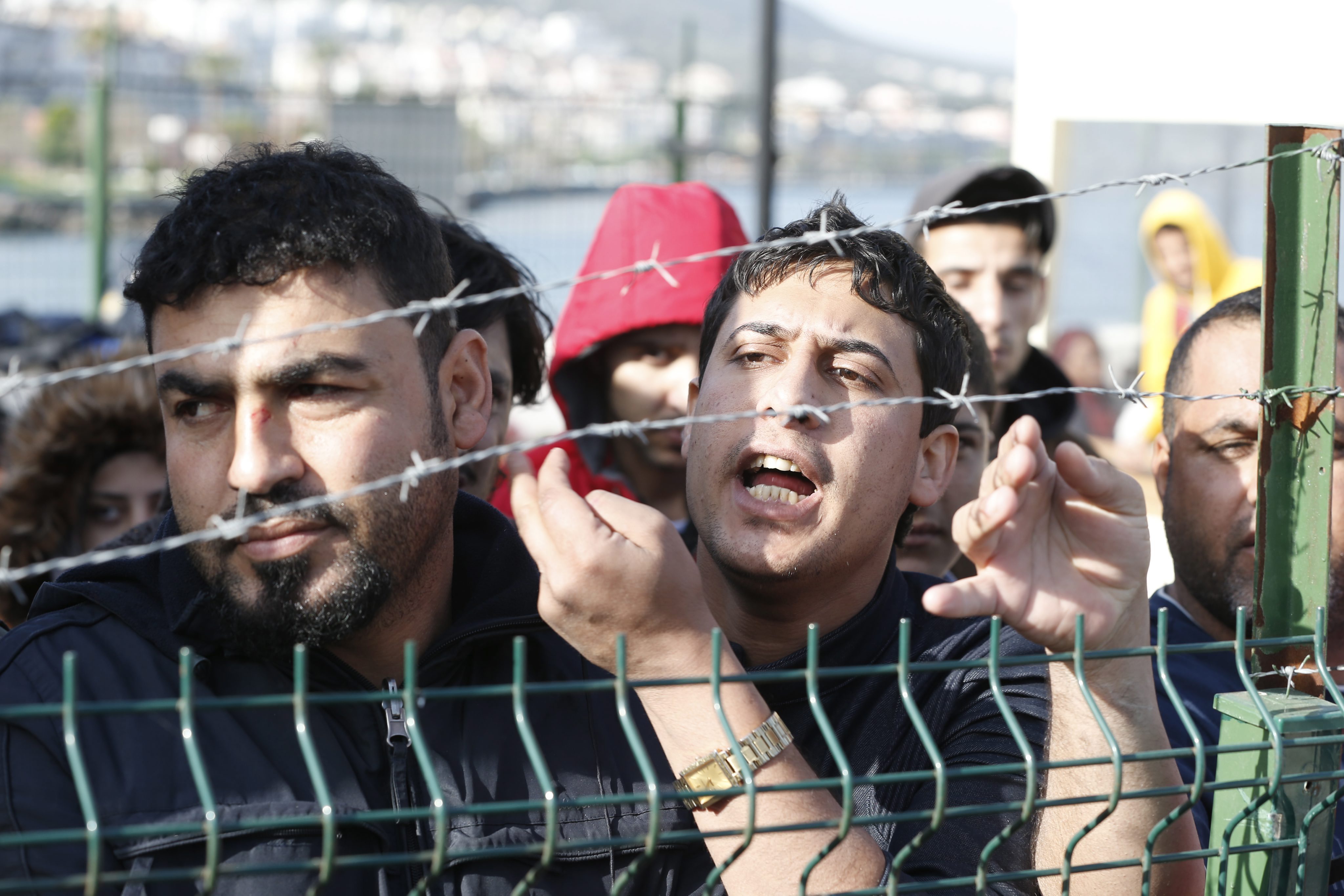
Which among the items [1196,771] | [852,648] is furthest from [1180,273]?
[1196,771]

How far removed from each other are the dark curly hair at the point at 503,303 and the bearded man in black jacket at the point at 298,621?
93 centimetres

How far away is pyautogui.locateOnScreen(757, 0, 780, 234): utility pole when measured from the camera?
23.8 feet

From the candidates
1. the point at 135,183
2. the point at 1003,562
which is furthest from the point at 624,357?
the point at 135,183

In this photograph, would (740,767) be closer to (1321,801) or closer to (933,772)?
(933,772)

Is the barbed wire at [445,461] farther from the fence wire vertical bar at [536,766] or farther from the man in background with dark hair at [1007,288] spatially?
the man in background with dark hair at [1007,288]

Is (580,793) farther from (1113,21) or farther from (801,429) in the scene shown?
(1113,21)

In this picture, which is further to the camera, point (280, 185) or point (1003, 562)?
point (280, 185)

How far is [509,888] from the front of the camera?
176cm

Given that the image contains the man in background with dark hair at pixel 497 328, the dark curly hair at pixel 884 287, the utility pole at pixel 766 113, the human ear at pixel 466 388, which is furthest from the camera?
the utility pole at pixel 766 113

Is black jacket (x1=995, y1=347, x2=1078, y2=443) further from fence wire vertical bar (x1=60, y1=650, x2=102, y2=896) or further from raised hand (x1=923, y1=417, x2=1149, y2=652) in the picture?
fence wire vertical bar (x1=60, y1=650, x2=102, y2=896)

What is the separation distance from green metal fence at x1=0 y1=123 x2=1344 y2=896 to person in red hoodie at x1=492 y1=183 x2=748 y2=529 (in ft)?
5.62

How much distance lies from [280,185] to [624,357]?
1.69 meters

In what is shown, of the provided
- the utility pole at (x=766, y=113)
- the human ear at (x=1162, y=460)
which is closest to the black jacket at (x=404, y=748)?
the human ear at (x=1162, y=460)

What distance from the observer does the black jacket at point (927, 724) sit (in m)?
1.81
